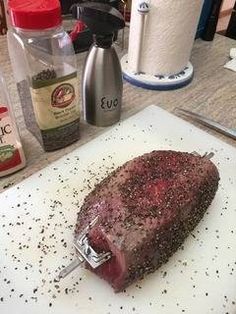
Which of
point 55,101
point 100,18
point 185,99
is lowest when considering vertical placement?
point 185,99

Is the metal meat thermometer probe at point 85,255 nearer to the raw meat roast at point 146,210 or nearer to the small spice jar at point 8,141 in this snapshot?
the raw meat roast at point 146,210

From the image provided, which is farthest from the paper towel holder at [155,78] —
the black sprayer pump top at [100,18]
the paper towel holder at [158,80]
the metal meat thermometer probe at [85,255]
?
the metal meat thermometer probe at [85,255]

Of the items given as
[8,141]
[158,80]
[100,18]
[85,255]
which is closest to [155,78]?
[158,80]

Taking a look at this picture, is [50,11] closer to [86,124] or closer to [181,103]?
[86,124]

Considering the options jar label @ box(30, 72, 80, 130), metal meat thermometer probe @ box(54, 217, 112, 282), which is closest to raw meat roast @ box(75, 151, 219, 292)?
metal meat thermometer probe @ box(54, 217, 112, 282)

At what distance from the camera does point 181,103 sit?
2.58ft

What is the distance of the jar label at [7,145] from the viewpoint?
519 mm

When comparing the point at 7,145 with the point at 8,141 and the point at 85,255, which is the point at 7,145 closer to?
the point at 8,141

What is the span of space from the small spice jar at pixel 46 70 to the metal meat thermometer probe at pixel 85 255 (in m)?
0.22

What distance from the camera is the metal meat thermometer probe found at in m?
0.42

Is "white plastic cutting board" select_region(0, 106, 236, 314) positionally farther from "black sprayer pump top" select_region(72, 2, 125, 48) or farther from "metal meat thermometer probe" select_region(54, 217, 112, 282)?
"black sprayer pump top" select_region(72, 2, 125, 48)

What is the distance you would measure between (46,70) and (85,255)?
1.05 feet

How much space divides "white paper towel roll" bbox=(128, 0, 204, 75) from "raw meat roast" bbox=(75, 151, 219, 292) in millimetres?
318

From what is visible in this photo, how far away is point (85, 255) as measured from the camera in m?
0.42
